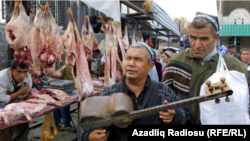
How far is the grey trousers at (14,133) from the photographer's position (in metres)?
3.81

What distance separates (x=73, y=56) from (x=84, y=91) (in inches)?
22.6

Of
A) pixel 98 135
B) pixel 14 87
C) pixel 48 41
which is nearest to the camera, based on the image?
pixel 98 135

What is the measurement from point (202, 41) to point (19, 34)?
248 cm

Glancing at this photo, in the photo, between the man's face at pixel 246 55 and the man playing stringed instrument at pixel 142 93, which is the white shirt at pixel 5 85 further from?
the man's face at pixel 246 55

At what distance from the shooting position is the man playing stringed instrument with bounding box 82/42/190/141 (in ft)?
6.03

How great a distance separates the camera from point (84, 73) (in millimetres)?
4371

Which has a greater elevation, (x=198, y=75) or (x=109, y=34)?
(x=109, y=34)

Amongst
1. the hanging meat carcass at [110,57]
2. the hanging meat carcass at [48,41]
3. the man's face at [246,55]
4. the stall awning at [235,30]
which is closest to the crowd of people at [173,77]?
the hanging meat carcass at [48,41]

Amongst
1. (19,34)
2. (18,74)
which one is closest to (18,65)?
(18,74)

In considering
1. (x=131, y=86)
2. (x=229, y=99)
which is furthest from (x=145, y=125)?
(x=229, y=99)

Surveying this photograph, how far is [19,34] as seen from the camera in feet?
11.6

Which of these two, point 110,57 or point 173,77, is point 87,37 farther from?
point 173,77

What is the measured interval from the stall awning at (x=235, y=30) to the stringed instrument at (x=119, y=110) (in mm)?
22886

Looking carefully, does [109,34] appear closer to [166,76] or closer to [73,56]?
[73,56]
